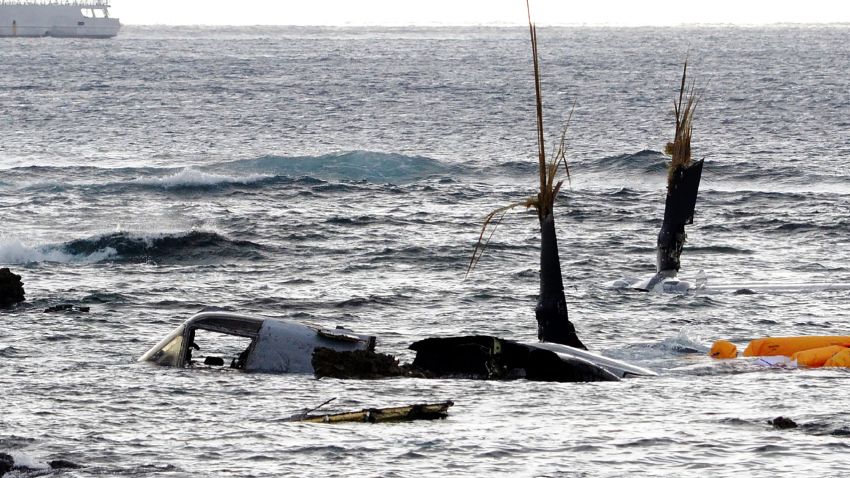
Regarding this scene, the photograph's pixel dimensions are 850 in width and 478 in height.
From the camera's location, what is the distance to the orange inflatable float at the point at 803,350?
21.5 metres

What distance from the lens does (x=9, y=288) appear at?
27.8 m

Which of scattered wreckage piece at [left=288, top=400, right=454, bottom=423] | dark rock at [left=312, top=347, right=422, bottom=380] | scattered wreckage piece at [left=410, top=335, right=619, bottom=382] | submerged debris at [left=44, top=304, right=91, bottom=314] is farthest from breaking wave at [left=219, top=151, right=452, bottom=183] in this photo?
scattered wreckage piece at [left=288, top=400, right=454, bottom=423]

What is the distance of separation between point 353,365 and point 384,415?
299cm

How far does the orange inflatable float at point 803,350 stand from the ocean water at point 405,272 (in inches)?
18.8

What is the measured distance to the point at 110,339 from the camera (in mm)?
24781

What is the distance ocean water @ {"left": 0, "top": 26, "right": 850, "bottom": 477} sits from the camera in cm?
1653

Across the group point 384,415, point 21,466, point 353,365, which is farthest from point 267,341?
point 21,466

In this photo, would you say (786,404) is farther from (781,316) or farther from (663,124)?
(663,124)

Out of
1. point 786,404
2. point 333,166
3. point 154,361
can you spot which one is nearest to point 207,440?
point 154,361

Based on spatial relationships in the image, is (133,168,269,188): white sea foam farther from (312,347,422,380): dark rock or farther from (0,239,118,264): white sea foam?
(312,347,422,380): dark rock

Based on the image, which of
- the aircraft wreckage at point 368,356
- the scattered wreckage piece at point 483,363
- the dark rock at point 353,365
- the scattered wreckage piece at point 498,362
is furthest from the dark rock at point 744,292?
the dark rock at point 353,365

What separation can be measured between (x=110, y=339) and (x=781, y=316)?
13687mm

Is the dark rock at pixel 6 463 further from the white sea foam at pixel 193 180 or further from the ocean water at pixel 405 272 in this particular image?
the white sea foam at pixel 193 180

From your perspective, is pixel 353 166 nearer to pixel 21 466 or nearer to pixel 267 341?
pixel 267 341
